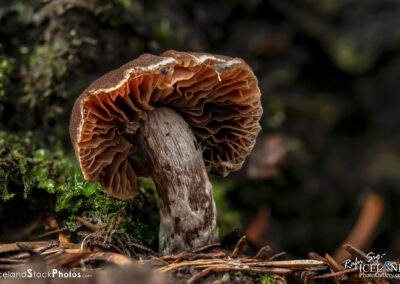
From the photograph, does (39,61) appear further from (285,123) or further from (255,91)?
(285,123)

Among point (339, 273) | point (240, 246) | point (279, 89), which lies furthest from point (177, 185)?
point (279, 89)

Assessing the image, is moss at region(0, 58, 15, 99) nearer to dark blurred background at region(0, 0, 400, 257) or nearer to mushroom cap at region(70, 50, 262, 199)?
dark blurred background at region(0, 0, 400, 257)

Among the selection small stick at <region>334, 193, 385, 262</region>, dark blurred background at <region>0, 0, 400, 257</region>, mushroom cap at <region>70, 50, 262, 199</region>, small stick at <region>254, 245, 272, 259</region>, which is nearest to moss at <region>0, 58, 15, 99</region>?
dark blurred background at <region>0, 0, 400, 257</region>

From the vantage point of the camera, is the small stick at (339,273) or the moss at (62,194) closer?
the small stick at (339,273)

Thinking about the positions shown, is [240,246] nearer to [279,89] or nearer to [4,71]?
[4,71]

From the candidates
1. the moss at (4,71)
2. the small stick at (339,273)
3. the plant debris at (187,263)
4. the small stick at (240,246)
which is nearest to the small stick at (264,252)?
the plant debris at (187,263)

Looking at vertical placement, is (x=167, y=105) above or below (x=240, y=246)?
above

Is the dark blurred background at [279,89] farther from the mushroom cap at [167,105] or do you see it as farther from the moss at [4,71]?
the mushroom cap at [167,105]
